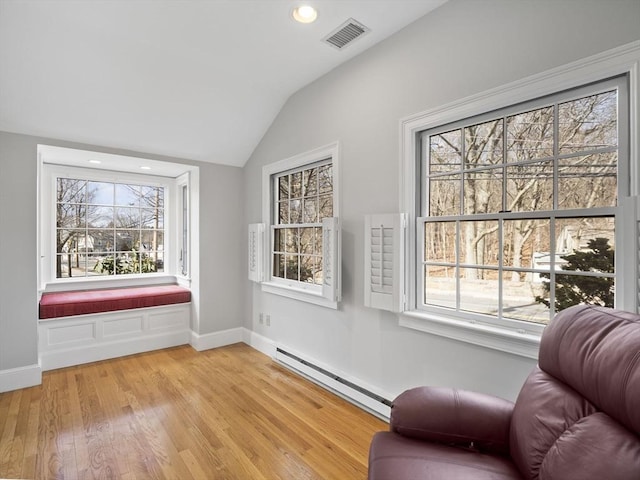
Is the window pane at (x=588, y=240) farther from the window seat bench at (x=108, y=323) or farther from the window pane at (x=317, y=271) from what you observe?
the window seat bench at (x=108, y=323)

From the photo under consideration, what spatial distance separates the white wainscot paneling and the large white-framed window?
54 centimetres

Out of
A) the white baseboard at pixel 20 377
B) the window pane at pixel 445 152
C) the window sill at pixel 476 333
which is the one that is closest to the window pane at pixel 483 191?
the window pane at pixel 445 152

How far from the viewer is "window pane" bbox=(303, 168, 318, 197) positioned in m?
3.12

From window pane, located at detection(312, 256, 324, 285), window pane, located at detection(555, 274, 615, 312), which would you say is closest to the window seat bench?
window pane, located at detection(312, 256, 324, 285)

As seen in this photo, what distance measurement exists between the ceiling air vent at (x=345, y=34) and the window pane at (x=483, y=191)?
1.26m

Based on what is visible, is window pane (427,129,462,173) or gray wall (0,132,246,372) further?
gray wall (0,132,246,372)

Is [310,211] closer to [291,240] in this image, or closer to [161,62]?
[291,240]

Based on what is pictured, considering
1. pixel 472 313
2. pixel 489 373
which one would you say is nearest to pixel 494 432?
pixel 489 373

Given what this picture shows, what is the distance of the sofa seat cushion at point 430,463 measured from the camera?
3.65 feet

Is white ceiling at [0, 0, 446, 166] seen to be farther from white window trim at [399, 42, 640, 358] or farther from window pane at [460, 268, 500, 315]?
window pane at [460, 268, 500, 315]

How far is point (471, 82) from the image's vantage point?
1.91 m

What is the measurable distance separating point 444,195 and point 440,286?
600 millimetres

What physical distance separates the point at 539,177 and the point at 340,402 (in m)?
2.06

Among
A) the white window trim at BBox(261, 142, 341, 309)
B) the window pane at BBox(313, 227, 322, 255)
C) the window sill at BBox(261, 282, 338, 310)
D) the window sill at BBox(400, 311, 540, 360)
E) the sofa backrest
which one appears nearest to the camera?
the sofa backrest
